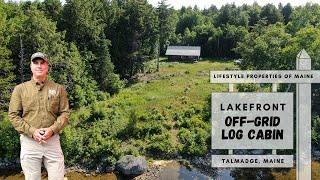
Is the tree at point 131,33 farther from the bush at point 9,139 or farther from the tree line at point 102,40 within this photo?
the bush at point 9,139

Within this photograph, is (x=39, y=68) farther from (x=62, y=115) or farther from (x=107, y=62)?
(x=107, y=62)

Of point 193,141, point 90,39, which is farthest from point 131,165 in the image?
point 90,39

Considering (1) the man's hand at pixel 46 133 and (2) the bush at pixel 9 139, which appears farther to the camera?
(2) the bush at pixel 9 139

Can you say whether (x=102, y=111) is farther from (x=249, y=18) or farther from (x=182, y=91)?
(x=249, y=18)

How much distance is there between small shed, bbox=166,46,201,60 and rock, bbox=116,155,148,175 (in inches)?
1347

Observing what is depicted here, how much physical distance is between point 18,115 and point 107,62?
36545 millimetres

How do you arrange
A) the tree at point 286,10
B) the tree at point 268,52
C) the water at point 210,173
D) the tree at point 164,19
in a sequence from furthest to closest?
the tree at point 286,10 < the tree at point 164,19 < the tree at point 268,52 < the water at point 210,173

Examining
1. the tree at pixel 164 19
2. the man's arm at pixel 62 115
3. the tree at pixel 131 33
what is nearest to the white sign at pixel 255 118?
the man's arm at pixel 62 115

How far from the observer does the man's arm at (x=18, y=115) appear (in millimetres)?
6016

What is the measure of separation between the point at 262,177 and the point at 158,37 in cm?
2771

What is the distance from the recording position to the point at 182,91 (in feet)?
141

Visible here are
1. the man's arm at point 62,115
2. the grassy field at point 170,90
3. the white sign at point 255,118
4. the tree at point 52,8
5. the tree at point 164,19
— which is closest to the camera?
the man's arm at point 62,115

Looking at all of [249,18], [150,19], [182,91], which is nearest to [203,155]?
[182,91]

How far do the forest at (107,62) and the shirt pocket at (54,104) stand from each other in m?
23.0
